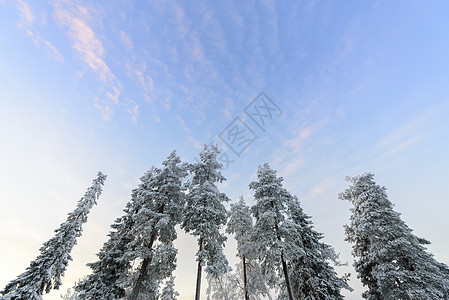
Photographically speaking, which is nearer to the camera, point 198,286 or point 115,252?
point 198,286

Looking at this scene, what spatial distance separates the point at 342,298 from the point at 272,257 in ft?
20.1

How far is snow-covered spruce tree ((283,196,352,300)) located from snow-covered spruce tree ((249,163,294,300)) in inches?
30.5

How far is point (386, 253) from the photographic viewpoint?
55.4 feet

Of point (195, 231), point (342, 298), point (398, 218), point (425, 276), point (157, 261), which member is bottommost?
point (342, 298)

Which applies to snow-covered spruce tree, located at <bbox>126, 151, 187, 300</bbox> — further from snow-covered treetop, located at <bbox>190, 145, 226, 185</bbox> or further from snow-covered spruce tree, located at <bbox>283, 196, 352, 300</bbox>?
snow-covered spruce tree, located at <bbox>283, 196, 352, 300</bbox>

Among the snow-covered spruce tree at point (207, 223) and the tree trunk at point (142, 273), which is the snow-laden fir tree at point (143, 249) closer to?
the tree trunk at point (142, 273)

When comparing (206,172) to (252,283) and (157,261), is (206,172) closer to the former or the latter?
(157,261)

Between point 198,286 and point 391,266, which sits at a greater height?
point 391,266

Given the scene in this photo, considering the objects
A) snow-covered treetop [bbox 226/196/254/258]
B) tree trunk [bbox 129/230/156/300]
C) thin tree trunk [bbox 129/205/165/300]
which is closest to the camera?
thin tree trunk [bbox 129/205/165/300]

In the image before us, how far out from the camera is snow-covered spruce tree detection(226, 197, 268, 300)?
21.9 m

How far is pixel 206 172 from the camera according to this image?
64.0ft

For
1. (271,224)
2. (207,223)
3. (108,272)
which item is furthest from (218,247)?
(108,272)

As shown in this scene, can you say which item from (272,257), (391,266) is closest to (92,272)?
(272,257)

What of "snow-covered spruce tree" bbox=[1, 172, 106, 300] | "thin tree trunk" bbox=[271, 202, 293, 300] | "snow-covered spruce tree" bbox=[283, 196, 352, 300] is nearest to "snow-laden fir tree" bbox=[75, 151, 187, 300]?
"snow-covered spruce tree" bbox=[1, 172, 106, 300]
